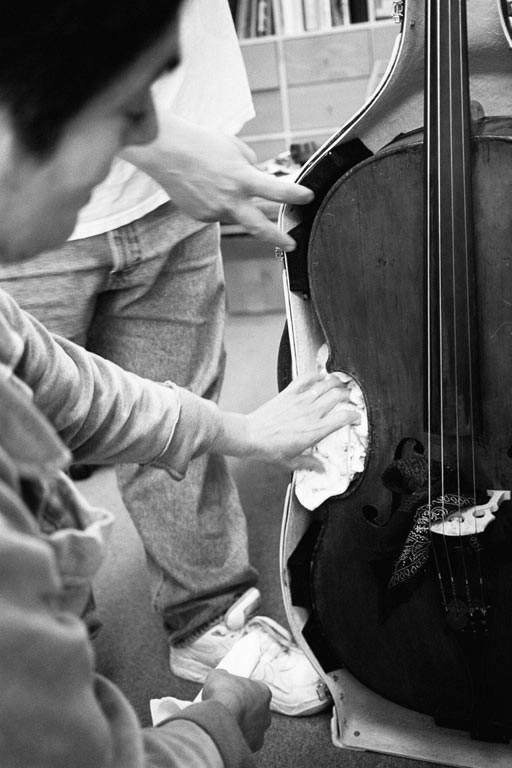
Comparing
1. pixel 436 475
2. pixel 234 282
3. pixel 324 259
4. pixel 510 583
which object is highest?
pixel 324 259

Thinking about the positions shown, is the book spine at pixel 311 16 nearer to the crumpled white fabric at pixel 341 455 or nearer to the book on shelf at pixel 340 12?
the book on shelf at pixel 340 12

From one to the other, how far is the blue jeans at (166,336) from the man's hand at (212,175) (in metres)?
0.32

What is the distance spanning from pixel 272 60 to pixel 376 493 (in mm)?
2657

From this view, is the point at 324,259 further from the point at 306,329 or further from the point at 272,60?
the point at 272,60

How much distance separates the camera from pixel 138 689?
153cm

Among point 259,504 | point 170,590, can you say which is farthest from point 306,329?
point 259,504

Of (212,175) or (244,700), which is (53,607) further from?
(212,175)

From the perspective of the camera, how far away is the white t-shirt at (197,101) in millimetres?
1293

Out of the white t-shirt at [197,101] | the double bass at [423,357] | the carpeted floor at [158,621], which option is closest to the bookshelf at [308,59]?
the carpeted floor at [158,621]

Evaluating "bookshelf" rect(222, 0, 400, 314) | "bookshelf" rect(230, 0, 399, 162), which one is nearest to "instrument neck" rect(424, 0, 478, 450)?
"bookshelf" rect(222, 0, 400, 314)

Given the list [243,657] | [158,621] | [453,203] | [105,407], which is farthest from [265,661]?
[453,203]


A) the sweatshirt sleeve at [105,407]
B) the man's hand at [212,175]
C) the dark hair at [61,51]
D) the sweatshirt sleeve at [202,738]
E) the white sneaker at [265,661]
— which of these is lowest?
the white sneaker at [265,661]

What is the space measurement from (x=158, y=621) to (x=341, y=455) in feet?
2.34

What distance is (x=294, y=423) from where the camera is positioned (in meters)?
1.08
